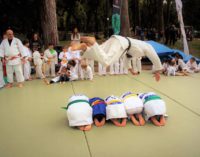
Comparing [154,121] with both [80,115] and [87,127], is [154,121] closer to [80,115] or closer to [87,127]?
[87,127]

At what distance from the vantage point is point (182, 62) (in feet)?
32.3

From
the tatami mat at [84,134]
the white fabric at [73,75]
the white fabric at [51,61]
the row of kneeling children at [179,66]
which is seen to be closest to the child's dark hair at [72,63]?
the white fabric at [73,75]

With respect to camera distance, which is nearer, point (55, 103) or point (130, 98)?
point (130, 98)

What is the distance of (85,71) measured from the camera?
895 cm

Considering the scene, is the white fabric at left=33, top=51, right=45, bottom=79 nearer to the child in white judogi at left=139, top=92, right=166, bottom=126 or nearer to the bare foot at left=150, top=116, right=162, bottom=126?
the child in white judogi at left=139, top=92, right=166, bottom=126

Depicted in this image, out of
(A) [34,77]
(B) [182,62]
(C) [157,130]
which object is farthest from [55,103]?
(B) [182,62]

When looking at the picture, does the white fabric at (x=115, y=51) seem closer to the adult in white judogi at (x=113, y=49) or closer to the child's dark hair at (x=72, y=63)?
the adult in white judogi at (x=113, y=49)

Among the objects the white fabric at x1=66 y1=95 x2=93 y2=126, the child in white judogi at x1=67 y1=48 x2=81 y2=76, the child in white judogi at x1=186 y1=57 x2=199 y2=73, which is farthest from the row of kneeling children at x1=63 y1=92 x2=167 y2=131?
the child in white judogi at x1=186 y1=57 x2=199 y2=73

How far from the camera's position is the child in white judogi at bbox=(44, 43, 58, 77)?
9.36 m

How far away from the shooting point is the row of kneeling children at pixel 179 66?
31.4 feet

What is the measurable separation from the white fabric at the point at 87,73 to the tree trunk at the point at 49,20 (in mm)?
2721

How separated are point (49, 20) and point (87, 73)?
3.41 meters

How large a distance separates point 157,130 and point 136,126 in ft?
1.20

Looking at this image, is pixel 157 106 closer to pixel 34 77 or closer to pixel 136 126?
pixel 136 126
